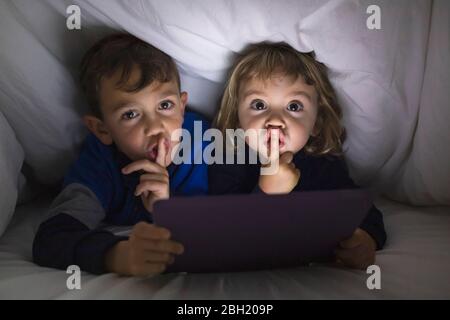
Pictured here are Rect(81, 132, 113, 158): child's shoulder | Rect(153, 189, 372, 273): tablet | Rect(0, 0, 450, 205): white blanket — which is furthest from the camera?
Rect(81, 132, 113, 158): child's shoulder

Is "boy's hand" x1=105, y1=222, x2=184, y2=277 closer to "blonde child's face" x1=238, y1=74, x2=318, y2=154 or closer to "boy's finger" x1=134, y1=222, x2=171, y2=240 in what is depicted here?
"boy's finger" x1=134, y1=222, x2=171, y2=240

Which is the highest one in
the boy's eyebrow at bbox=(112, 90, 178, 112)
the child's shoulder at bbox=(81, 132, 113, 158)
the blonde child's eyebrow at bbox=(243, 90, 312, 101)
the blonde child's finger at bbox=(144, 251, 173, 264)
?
the blonde child's eyebrow at bbox=(243, 90, 312, 101)

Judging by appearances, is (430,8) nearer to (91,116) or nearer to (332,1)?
(332,1)

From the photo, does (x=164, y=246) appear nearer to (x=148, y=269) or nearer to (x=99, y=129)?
(x=148, y=269)

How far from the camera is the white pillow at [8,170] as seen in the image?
69cm

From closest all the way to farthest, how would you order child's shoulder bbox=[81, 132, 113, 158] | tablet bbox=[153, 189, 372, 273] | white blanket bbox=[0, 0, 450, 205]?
1. tablet bbox=[153, 189, 372, 273]
2. white blanket bbox=[0, 0, 450, 205]
3. child's shoulder bbox=[81, 132, 113, 158]

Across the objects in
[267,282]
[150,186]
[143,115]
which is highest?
[143,115]

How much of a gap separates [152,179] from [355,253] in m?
0.31

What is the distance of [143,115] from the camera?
0.72 meters

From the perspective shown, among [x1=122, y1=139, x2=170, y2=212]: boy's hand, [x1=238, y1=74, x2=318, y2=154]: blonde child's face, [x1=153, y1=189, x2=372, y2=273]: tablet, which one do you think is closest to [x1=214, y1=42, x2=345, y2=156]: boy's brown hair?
[x1=238, y1=74, x2=318, y2=154]: blonde child's face

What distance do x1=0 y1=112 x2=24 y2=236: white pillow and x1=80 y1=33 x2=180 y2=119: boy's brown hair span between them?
15cm

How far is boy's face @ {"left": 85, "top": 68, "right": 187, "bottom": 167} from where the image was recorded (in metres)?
0.72

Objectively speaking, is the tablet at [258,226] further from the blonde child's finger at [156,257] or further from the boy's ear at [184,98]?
the boy's ear at [184,98]

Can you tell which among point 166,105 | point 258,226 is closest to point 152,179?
point 166,105
